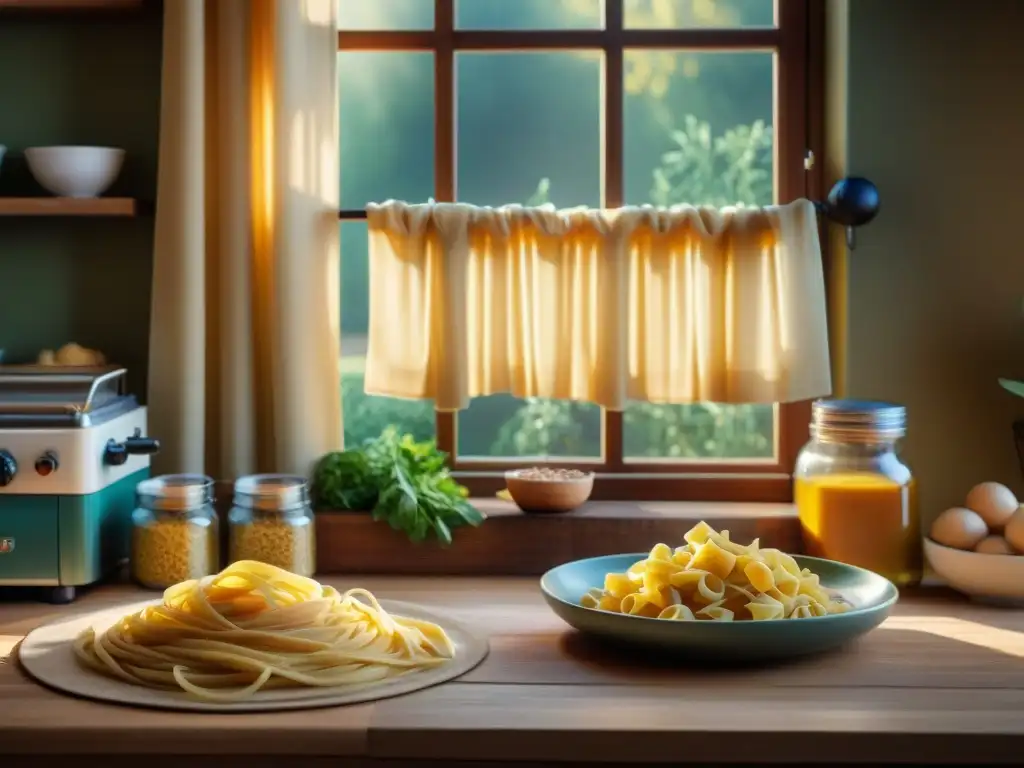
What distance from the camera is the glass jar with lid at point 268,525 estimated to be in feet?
7.68

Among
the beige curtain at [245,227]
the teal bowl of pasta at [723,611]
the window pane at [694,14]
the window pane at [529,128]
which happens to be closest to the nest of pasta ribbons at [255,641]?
the teal bowl of pasta at [723,611]

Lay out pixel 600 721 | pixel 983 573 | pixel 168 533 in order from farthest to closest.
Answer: pixel 168 533 < pixel 983 573 < pixel 600 721

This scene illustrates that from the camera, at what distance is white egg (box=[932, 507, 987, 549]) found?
2215mm

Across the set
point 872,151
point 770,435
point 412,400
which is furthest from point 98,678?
point 872,151

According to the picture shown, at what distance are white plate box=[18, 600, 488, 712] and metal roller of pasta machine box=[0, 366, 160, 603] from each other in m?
0.20

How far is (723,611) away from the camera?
185 centimetres

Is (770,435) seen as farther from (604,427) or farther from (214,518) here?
(214,518)

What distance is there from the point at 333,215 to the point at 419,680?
108cm

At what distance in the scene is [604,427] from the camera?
271cm

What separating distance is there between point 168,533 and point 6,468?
28 centimetres

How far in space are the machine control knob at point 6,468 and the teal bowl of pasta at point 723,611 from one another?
894 millimetres

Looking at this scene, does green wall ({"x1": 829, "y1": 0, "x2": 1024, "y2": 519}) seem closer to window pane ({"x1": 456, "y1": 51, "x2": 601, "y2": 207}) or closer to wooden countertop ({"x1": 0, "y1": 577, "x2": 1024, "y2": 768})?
window pane ({"x1": 456, "y1": 51, "x2": 601, "y2": 207})

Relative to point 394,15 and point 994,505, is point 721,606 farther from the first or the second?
point 394,15

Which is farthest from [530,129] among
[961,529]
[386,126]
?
[961,529]
